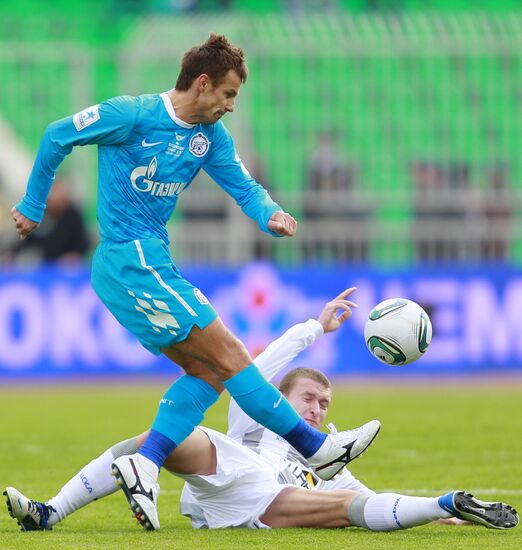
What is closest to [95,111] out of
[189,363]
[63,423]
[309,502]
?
[189,363]

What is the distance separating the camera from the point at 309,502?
6434 millimetres

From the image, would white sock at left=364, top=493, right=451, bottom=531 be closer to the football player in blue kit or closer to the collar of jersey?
the football player in blue kit

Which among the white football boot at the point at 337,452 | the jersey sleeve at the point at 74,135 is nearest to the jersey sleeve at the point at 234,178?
the jersey sleeve at the point at 74,135

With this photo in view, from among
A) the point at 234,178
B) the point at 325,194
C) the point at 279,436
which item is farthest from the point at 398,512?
the point at 325,194

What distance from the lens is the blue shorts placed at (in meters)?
6.49

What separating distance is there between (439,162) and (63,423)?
7.48 metres

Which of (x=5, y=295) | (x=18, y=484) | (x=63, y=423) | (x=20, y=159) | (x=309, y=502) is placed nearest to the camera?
(x=309, y=502)

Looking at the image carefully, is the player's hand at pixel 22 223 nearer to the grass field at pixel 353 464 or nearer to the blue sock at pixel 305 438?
the grass field at pixel 353 464

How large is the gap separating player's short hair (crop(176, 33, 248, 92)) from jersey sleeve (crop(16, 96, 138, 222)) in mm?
320

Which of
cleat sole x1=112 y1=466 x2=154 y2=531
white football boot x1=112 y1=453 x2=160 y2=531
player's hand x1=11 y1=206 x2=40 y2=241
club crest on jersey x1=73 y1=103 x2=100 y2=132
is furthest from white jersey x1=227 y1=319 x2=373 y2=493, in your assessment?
club crest on jersey x1=73 y1=103 x2=100 y2=132

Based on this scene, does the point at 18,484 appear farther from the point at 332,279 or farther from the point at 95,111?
the point at 332,279

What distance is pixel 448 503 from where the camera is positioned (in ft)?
19.4

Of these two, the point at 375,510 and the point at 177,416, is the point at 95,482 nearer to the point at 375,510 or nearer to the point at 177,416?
the point at 177,416

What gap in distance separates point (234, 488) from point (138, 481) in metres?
0.50
